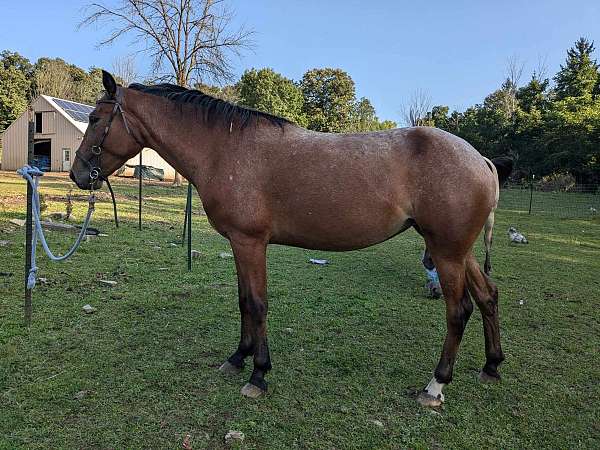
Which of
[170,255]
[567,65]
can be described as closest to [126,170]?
[170,255]

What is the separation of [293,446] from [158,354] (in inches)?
61.3

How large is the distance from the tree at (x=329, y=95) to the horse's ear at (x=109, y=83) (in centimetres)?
3778

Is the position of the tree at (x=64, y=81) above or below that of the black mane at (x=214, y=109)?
above

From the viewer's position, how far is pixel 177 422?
2471mm

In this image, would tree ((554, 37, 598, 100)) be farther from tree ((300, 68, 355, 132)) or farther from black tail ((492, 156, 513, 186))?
black tail ((492, 156, 513, 186))

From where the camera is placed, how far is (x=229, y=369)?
315 cm

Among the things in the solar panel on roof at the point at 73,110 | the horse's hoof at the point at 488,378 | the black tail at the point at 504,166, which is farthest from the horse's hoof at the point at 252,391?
the solar panel on roof at the point at 73,110

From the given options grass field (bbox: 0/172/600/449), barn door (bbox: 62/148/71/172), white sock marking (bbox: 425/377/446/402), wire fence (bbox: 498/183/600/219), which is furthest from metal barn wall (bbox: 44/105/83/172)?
white sock marking (bbox: 425/377/446/402)

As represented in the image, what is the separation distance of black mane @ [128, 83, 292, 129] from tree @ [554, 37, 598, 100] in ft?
113

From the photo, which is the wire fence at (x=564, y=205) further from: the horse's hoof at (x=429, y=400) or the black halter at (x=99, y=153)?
the black halter at (x=99, y=153)

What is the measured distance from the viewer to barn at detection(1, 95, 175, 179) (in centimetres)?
2744

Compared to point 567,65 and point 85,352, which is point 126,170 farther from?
point 567,65

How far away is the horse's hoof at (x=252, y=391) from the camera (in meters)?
2.82

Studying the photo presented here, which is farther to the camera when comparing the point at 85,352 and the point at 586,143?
the point at 586,143
